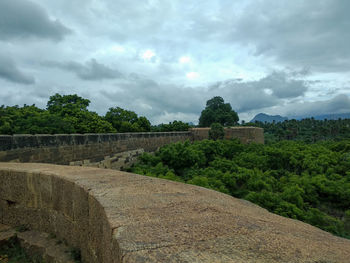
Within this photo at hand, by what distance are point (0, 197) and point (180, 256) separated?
2712 millimetres

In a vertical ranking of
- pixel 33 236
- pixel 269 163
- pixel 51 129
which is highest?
pixel 51 129

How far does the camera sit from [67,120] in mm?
15141

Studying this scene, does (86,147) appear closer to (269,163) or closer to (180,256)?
(180,256)

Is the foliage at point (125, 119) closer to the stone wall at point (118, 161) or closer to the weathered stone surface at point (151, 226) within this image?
the stone wall at point (118, 161)

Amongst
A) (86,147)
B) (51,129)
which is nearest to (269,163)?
(86,147)

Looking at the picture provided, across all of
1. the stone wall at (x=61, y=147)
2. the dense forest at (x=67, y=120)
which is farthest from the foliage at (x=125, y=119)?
the stone wall at (x=61, y=147)

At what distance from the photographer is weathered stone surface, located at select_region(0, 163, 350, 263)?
911 mm

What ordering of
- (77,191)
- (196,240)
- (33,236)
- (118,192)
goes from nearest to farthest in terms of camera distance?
1. (196,240)
2. (118,192)
3. (77,191)
4. (33,236)

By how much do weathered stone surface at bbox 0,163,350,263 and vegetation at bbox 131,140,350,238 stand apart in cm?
473

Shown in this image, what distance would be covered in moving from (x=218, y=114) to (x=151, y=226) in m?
30.8

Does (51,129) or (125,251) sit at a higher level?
(51,129)

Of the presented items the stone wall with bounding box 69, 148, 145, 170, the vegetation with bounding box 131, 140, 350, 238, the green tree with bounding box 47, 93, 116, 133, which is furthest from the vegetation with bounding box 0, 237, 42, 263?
the green tree with bounding box 47, 93, 116, 133

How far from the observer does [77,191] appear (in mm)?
1864

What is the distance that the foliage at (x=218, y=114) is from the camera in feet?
101
